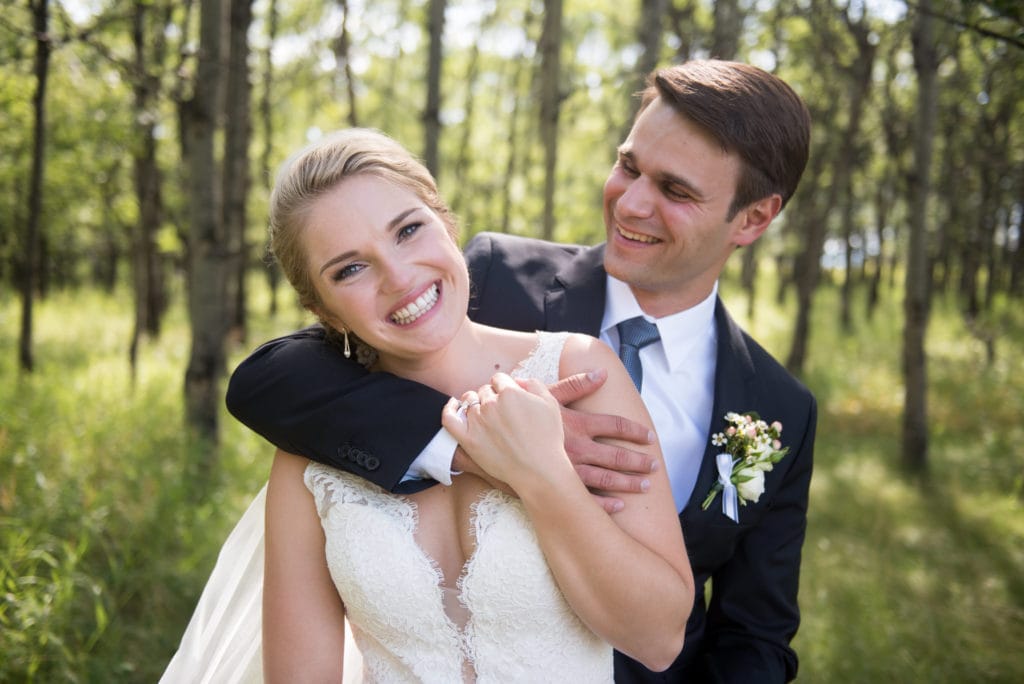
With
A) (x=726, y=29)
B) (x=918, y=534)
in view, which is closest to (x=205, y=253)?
(x=918, y=534)

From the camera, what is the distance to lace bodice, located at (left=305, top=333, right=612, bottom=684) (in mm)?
1943

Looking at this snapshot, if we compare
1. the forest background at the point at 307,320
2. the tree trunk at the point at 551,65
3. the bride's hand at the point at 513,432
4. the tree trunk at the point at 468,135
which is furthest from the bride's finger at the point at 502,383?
the tree trunk at the point at 468,135

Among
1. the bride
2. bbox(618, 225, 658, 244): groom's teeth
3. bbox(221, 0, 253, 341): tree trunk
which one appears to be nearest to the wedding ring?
the bride

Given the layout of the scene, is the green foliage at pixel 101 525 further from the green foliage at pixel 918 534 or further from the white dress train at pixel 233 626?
the green foliage at pixel 918 534

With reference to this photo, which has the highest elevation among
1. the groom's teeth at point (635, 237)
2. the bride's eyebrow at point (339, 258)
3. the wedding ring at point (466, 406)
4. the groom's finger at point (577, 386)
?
the bride's eyebrow at point (339, 258)

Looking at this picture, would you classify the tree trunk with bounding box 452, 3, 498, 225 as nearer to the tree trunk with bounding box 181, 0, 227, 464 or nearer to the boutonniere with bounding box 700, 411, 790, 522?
the tree trunk with bounding box 181, 0, 227, 464

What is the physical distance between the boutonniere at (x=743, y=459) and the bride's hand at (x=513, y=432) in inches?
32.8

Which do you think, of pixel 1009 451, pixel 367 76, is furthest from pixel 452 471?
pixel 367 76

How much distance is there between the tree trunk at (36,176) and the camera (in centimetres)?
675

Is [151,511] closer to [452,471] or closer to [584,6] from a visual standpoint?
[452,471]

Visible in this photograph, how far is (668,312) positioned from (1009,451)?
7.80 meters

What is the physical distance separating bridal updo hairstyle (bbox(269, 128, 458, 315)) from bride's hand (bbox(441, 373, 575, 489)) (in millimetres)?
546

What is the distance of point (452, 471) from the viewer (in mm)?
2018

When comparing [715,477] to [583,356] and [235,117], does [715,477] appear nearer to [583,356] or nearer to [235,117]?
[583,356]
